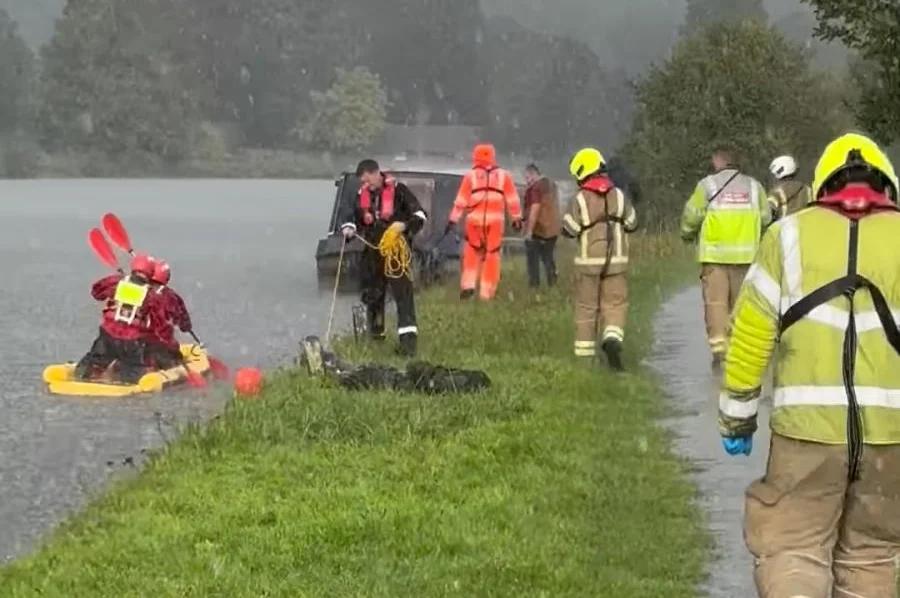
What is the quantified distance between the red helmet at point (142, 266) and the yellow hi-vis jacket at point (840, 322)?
866cm

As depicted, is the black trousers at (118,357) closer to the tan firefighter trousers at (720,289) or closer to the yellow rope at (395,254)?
the yellow rope at (395,254)

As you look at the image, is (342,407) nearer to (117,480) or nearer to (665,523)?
(117,480)

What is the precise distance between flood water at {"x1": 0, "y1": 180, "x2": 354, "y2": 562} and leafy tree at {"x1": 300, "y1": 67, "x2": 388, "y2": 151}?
216 feet

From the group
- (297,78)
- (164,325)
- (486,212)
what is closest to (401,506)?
(164,325)

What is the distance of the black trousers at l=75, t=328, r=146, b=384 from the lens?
44.2ft

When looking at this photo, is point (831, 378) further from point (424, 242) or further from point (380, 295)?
point (424, 242)

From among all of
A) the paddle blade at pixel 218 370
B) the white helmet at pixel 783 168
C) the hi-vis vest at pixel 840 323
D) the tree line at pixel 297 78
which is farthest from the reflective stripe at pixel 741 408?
the tree line at pixel 297 78

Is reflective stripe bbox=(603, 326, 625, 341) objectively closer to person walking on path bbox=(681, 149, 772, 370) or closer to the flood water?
person walking on path bbox=(681, 149, 772, 370)

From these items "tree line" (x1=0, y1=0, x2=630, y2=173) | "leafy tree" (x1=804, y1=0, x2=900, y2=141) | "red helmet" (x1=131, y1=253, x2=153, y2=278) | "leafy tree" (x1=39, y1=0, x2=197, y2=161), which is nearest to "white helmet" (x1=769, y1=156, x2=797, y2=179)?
"leafy tree" (x1=804, y1=0, x2=900, y2=141)

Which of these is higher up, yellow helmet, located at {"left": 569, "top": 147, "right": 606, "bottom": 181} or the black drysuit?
yellow helmet, located at {"left": 569, "top": 147, "right": 606, "bottom": 181}

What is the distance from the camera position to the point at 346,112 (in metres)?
124

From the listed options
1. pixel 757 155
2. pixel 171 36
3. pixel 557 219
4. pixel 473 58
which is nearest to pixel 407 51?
pixel 473 58

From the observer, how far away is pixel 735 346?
17.7 ft

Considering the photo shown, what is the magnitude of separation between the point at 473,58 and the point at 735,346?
127633 mm
